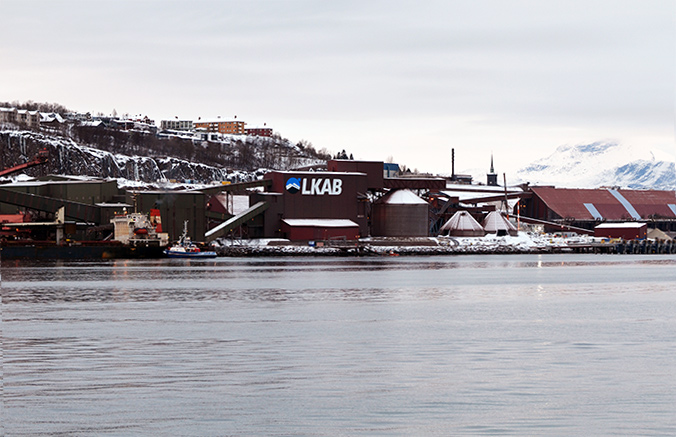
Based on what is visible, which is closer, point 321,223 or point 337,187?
point 321,223

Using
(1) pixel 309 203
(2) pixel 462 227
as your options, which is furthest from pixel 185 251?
(2) pixel 462 227

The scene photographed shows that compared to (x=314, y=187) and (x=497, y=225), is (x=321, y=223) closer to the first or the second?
(x=314, y=187)

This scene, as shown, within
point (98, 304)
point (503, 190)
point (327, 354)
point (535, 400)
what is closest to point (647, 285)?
point (98, 304)

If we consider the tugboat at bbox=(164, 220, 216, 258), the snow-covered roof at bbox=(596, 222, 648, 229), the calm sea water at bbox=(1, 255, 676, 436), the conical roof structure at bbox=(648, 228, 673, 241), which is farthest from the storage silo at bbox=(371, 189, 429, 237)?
the calm sea water at bbox=(1, 255, 676, 436)

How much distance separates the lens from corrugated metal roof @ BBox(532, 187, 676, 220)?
164 meters

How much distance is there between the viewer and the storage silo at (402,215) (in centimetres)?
12962

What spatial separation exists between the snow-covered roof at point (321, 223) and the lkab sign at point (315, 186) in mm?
3620

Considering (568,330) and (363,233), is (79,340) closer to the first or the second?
(568,330)

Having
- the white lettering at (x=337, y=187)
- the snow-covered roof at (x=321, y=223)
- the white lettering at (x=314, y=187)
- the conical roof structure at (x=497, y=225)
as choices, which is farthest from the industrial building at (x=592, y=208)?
the white lettering at (x=314, y=187)

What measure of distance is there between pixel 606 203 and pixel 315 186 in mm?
71304

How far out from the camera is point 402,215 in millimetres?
129625

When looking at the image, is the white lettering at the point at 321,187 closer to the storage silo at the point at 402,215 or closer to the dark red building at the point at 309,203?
the dark red building at the point at 309,203

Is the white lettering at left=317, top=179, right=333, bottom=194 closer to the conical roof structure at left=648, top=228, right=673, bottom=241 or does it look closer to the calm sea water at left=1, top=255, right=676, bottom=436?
the conical roof structure at left=648, top=228, right=673, bottom=241

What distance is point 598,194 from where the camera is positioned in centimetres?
17350
